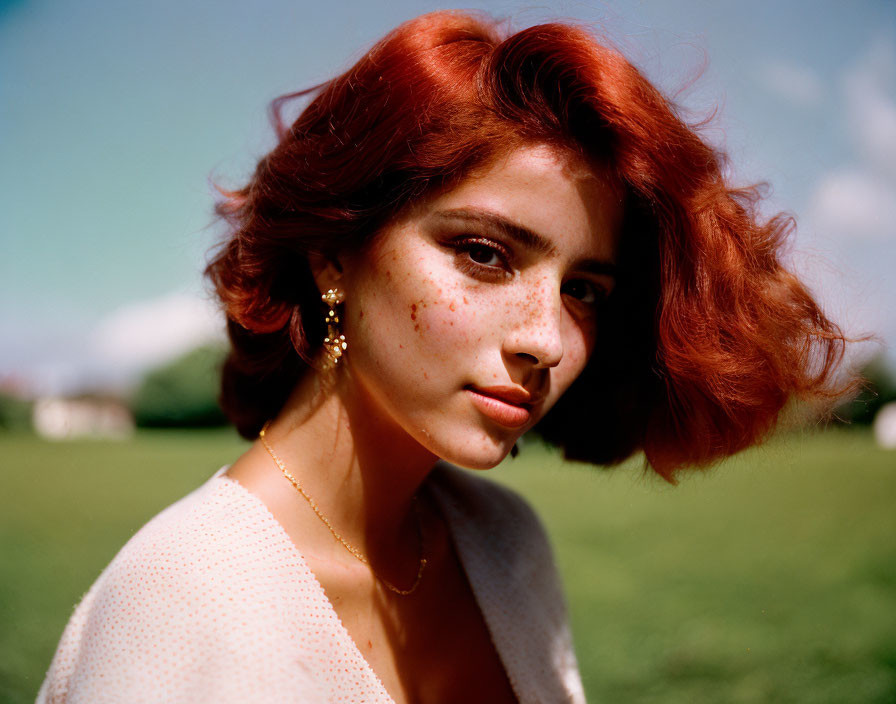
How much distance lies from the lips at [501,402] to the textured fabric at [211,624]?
57 cm

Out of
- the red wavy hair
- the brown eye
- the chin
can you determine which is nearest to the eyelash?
the brown eye

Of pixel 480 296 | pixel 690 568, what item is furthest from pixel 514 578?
pixel 690 568

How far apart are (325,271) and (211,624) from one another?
902 millimetres

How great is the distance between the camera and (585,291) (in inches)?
76.1

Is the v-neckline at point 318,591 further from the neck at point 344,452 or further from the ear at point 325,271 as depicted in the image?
the ear at point 325,271

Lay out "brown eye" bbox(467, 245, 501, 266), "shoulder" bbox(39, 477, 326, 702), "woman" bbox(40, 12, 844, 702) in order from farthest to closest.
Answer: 1. "brown eye" bbox(467, 245, 501, 266)
2. "woman" bbox(40, 12, 844, 702)
3. "shoulder" bbox(39, 477, 326, 702)

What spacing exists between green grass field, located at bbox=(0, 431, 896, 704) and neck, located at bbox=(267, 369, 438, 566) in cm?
88

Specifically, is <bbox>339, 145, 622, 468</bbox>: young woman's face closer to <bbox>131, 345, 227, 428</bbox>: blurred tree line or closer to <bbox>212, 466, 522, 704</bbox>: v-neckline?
<bbox>212, 466, 522, 704</bbox>: v-neckline

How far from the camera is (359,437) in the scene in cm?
192

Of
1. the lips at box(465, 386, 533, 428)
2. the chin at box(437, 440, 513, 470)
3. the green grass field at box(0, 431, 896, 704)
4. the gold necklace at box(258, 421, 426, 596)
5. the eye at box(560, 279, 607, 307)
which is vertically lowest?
the green grass field at box(0, 431, 896, 704)

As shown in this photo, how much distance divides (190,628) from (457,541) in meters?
1.07

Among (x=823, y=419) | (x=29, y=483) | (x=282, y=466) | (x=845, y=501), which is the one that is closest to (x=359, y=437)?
(x=282, y=466)

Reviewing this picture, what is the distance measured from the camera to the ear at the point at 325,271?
1.88 m

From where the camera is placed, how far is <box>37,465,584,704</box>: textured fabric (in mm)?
1454
